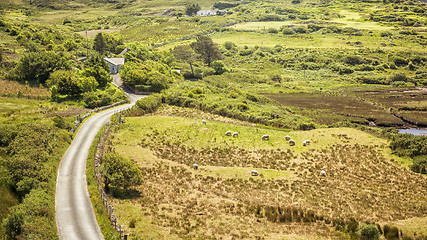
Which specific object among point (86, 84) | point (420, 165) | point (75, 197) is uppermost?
point (86, 84)

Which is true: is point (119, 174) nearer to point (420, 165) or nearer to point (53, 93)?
point (420, 165)

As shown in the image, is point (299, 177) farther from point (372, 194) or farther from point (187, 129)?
point (187, 129)

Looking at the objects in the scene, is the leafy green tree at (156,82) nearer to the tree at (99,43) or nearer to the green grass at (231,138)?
the green grass at (231,138)

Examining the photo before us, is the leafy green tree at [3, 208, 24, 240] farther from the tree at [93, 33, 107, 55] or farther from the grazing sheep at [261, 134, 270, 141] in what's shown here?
the tree at [93, 33, 107, 55]

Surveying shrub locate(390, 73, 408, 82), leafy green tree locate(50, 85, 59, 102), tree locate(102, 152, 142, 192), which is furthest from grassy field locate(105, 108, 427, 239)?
shrub locate(390, 73, 408, 82)

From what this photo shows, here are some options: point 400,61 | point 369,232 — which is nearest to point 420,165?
point 369,232

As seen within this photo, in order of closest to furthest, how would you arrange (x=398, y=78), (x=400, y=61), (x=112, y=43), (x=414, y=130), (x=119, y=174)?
(x=119, y=174) → (x=414, y=130) → (x=112, y=43) → (x=398, y=78) → (x=400, y=61)
